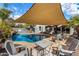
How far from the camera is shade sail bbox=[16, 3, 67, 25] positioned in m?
1.12

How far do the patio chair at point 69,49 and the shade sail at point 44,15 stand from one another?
0.49 feet

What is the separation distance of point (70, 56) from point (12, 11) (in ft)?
1.62

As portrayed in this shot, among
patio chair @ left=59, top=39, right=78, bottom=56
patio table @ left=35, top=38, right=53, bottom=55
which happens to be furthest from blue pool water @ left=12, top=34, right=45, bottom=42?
patio chair @ left=59, top=39, right=78, bottom=56

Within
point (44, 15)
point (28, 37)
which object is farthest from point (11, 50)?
point (44, 15)

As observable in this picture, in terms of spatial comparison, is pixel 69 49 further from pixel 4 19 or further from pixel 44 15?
pixel 4 19

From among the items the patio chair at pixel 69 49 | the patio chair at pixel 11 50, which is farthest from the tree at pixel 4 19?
the patio chair at pixel 69 49

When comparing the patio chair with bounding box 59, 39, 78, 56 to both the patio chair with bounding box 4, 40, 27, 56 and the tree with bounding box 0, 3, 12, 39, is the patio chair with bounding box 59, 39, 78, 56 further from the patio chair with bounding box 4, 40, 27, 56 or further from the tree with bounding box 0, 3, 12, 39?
the tree with bounding box 0, 3, 12, 39

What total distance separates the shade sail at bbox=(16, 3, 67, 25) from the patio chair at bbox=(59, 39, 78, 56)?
0.49ft

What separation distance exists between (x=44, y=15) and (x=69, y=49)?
0.93ft

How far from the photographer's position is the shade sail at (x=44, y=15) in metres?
1.12

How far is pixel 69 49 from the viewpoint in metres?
1.11

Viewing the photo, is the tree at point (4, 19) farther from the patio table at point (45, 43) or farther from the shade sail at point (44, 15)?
the patio table at point (45, 43)

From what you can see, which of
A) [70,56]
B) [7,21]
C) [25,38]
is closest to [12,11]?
[7,21]

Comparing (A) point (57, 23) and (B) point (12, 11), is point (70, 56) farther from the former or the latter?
(B) point (12, 11)
